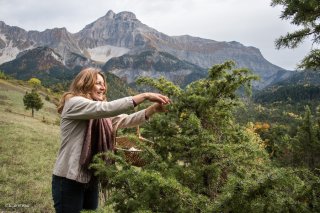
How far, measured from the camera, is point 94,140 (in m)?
3.71

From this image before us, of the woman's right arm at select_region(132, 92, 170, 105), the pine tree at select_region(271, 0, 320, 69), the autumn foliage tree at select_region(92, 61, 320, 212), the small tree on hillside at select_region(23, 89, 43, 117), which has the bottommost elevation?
the small tree on hillside at select_region(23, 89, 43, 117)

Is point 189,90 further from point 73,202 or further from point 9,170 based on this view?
point 9,170

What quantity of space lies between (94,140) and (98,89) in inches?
21.7

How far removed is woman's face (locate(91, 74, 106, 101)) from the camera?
3.80m

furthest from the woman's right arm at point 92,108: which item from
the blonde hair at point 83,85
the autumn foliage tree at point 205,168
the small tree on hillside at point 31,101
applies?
the small tree on hillside at point 31,101

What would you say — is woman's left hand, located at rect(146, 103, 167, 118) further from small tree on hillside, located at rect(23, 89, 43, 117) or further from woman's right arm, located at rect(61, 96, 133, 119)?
small tree on hillside, located at rect(23, 89, 43, 117)

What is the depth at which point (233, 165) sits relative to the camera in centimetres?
355

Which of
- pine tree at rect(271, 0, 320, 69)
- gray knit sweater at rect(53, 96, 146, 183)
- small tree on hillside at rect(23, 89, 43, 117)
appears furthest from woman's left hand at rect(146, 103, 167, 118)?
small tree on hillside at rect(23, 89, 43, 117)

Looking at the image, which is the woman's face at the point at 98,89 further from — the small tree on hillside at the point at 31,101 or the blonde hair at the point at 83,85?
the small tree on hillside at the point at 31,101

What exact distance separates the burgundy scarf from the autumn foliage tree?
0.13 m

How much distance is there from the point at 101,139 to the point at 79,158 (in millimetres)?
301

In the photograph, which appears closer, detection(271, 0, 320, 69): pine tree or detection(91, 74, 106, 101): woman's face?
detection(91, 74, 106, 101): woman's face

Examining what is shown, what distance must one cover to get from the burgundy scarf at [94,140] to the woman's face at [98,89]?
254 mm

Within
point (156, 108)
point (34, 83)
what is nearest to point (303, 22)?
point (156, 108)
